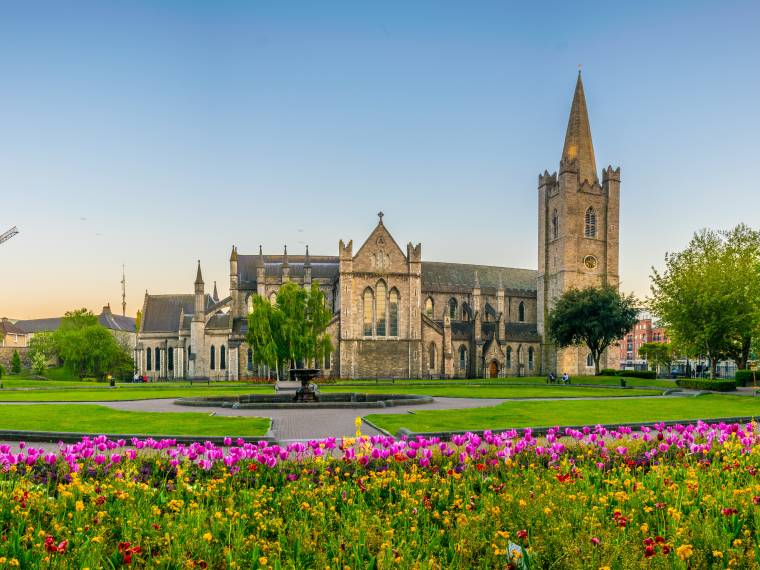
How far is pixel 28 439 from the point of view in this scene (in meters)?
17.0

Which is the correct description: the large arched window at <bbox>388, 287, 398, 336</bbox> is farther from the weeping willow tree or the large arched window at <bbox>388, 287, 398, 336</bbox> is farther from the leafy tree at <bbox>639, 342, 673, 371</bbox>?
the leafy tree at <bbox>639, 342, 673, 371</bbox>

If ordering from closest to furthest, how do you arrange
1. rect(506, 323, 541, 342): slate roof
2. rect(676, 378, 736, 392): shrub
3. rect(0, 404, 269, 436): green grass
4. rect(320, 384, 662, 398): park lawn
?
1. rect(0, 404, 269, 436): green grass
2. rect(320, 384, 662, 398): park lawn
3. rect(676, 378, 736, 392): shrub
4. rect(506, 323, 541, 342): slate roof

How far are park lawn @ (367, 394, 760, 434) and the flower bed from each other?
8235mm

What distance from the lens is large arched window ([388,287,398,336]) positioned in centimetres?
6669

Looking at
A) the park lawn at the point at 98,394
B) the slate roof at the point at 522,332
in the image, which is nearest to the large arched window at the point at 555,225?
the slate roof at the point at 522,332

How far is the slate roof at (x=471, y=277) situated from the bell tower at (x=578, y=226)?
8166 mm

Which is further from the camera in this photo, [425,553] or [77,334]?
[77,334]

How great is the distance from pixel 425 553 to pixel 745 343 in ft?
189

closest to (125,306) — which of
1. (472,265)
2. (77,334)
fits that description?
(77,334)

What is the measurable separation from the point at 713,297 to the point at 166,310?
65333mm

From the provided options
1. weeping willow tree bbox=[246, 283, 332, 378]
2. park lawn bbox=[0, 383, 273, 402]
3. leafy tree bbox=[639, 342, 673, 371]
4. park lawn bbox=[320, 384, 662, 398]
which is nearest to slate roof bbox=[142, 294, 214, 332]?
weeping willow tree bbox=[246, 283, 332, 378]

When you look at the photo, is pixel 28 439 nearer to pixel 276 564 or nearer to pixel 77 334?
pixel 276 564

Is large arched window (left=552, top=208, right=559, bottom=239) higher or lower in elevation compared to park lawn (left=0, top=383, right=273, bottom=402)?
higher

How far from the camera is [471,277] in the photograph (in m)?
84.0
